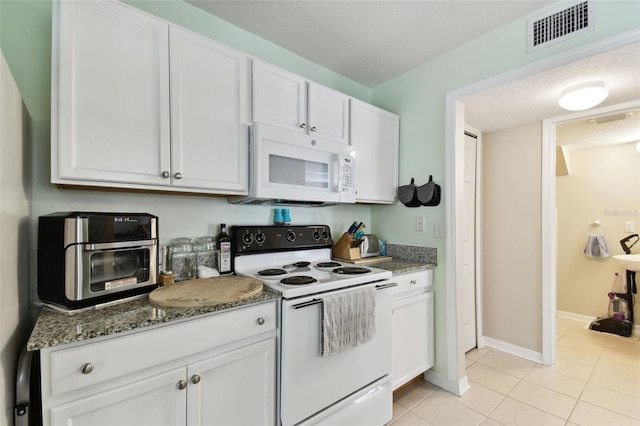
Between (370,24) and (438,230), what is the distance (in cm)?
151

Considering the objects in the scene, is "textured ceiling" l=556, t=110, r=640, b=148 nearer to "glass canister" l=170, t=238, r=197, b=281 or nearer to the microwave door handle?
"glass canister" l=170, t=238, r=197, b=281

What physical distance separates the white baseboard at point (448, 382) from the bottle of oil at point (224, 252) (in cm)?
174

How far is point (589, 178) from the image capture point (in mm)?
3592

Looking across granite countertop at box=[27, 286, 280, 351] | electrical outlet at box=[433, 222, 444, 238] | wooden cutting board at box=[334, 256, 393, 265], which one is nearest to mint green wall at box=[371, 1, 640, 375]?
electrical outlet at box=[433, 222, 444, 238]

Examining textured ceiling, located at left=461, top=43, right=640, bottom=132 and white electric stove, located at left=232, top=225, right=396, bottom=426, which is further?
textured ceiling, located at left=461, top=43, right=640, bottom=132

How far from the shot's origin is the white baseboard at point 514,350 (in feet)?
8.36

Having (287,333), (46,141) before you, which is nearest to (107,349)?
(287,333)

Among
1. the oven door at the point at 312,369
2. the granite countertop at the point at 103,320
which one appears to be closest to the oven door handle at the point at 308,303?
the oven door at the point at 312,369

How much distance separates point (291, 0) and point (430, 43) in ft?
3.39

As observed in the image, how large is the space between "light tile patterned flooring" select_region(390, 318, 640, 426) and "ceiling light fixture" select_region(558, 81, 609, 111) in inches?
78.9

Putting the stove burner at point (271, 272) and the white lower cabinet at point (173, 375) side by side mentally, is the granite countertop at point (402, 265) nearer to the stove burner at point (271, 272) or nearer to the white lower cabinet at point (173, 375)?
the stove burner at point (271, 272)

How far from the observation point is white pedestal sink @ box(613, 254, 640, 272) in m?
2.93

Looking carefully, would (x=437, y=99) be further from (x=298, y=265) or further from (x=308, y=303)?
(x=308, y=303)

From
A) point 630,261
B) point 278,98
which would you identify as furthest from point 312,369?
point 630,261
